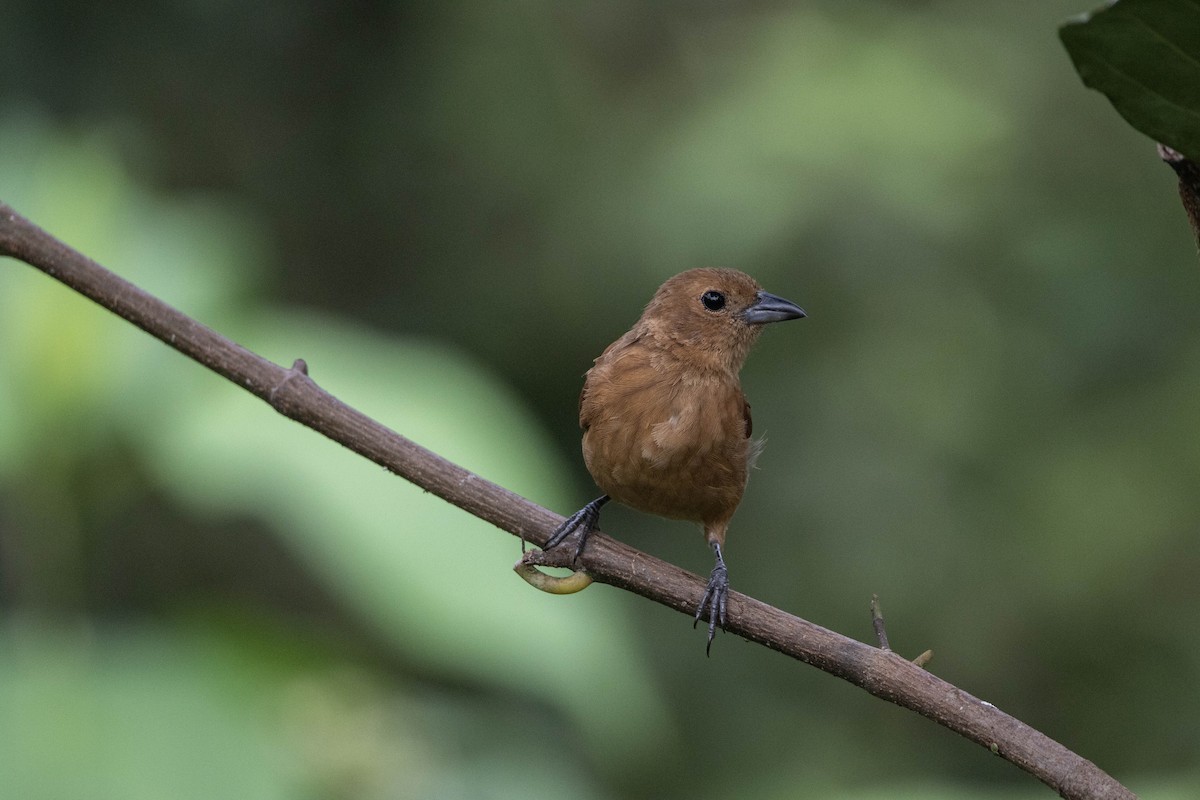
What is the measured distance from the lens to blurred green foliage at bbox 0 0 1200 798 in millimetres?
5039

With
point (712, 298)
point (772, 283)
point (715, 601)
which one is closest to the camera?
point (715, 601)

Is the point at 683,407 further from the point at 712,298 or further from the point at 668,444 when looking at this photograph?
the point at 712,298

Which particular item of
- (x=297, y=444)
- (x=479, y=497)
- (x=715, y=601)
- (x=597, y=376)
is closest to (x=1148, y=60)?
(x=479, y=497)

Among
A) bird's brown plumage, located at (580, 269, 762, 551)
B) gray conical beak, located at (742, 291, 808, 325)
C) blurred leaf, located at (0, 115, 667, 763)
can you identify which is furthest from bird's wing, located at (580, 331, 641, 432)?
gray conical beak, located at (742, 291, 808, 325)

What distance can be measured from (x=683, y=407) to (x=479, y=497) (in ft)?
3.39

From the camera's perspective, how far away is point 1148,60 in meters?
1.03

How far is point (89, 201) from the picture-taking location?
3127 mm

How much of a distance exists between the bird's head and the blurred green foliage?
496 millimetres

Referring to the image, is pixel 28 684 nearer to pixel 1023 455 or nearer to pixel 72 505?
pixel 72 505

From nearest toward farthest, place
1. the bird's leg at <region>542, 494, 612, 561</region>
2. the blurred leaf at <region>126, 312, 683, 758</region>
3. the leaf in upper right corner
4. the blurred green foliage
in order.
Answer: the leaf in upper right corner → the bird's leg at <region>542, 494, 612, 561</region> → the blurred leaf at <region>126, 312, 683, 758</region> → the blurred green foliage

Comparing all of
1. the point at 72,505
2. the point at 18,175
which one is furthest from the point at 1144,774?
the point at 18,175

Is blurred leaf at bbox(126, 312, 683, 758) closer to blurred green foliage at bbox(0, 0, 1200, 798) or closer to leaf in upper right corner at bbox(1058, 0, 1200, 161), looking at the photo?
blurred green foliage at bbox(0, 0, 1200, 798)

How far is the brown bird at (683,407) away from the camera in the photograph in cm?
290

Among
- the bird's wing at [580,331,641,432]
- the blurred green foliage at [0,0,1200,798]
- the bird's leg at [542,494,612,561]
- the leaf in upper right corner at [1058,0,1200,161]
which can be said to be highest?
the blurred green foliage at [0,0,1200,798]
